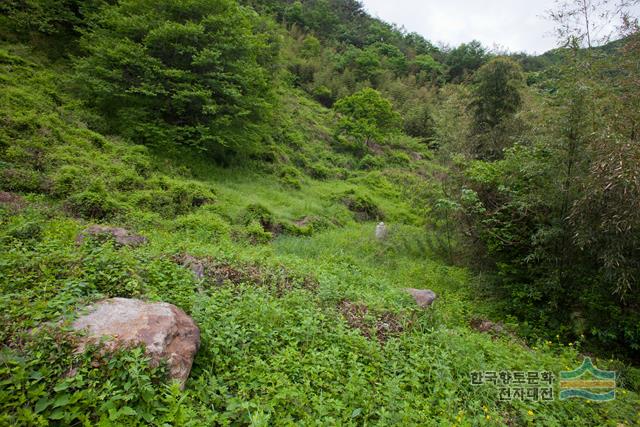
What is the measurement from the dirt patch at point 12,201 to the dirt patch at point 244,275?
3.41 m

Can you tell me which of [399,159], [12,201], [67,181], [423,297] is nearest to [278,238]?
[423,297]

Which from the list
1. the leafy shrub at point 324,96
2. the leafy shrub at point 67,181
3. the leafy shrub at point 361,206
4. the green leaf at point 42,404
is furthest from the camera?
the leafy shrub at point 324,96

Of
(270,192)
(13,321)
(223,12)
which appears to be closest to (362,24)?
(223,12)

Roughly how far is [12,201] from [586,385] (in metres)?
9.54

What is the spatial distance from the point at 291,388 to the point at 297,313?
51.2 inches

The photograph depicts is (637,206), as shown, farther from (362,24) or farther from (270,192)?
(362,24)

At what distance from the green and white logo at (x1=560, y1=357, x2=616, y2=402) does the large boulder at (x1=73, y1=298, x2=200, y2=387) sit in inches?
154

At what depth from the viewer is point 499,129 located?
32.3 feet

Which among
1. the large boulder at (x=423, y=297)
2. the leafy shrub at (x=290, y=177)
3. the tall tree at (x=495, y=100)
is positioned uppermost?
the tall tree at (x=495, y=100)

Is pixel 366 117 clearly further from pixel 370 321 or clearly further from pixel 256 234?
pixel 370 321

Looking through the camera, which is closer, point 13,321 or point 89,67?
point 13,321

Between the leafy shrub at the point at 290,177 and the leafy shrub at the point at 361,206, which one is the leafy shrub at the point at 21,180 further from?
the leafy shrub at the point at 361,206

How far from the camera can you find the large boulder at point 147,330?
2.57m

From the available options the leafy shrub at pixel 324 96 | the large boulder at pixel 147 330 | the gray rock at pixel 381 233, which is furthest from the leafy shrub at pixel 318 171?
the large boulder at pixel 147 330
